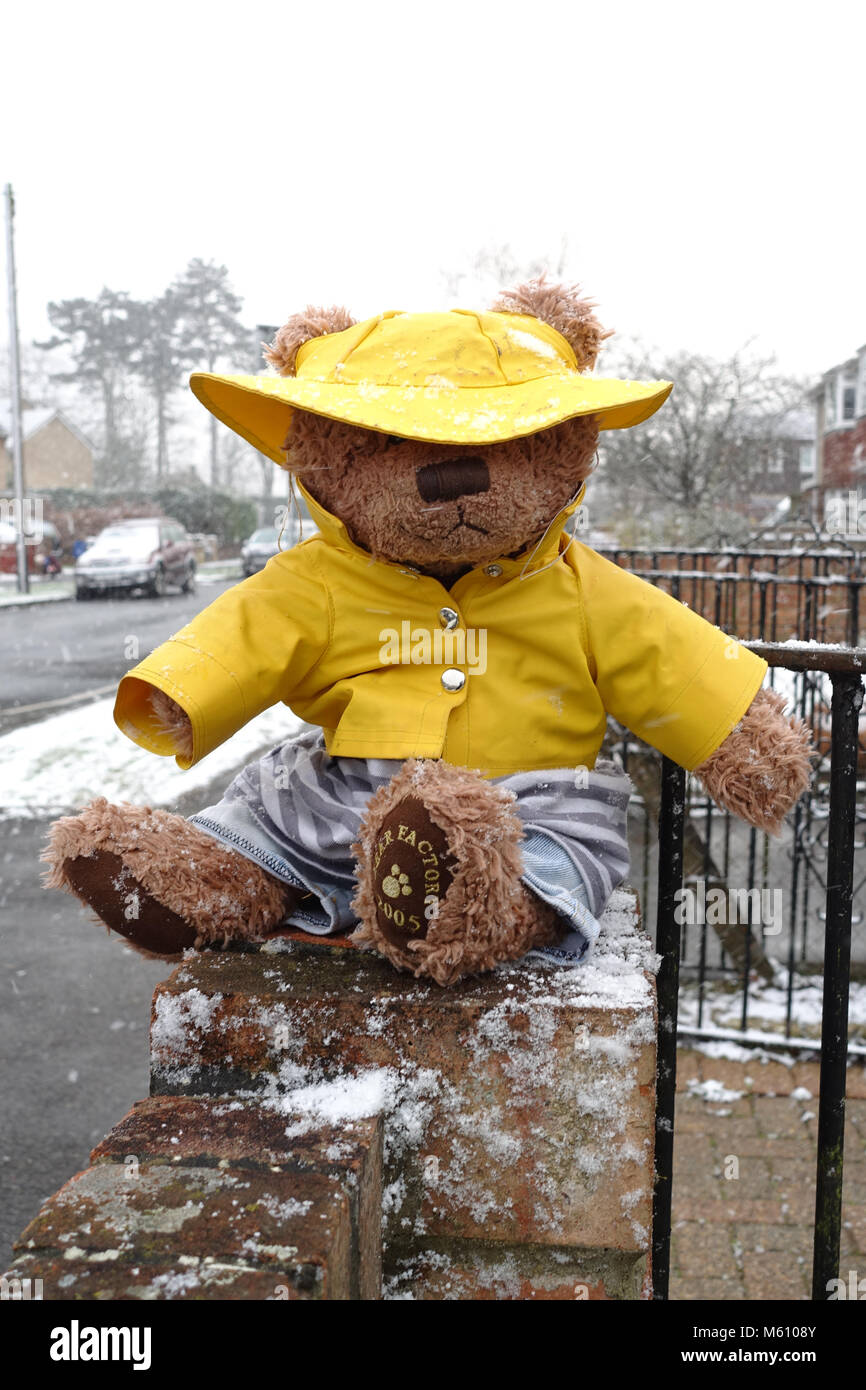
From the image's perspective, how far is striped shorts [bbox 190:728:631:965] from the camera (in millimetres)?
1811

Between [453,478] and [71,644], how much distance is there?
1329cm

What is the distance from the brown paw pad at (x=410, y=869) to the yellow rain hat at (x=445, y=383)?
0.57m

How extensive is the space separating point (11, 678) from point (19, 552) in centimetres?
1198

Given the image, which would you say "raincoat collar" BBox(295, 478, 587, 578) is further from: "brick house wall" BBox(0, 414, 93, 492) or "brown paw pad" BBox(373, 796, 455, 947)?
"brick house wall" BBox(0, 414, 93, 492)

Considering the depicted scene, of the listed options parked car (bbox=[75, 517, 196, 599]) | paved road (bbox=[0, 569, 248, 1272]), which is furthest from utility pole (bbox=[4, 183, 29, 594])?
paved road (bbox=[0, 569, 248, 1272])

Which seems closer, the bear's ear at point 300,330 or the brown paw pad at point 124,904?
the brown paw pad at point 124,904

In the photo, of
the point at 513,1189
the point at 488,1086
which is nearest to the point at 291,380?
the point at 488,1086

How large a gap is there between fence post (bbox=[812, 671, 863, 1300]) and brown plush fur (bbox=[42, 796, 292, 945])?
3.08ft

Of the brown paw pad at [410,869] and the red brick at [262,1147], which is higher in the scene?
the brown paw pad at [410,869]

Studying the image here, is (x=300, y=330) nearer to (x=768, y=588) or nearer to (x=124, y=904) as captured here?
(x=124, y=904)

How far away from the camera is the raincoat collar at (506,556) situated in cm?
190

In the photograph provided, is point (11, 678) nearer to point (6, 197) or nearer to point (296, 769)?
point (296, 769)

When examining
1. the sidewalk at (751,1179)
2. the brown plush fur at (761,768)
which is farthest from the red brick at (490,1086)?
the sidewalk at (751,1179)

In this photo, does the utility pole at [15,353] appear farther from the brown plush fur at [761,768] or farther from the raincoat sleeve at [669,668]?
the brown plush fur at [761,768]
